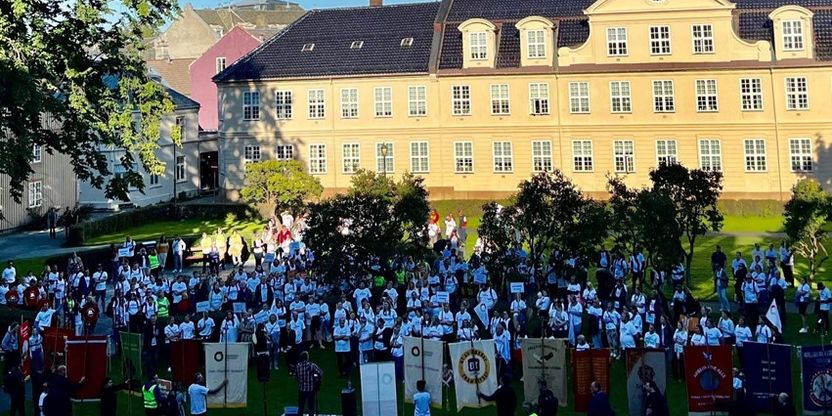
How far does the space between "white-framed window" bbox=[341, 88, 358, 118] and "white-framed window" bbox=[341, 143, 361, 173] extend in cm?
208

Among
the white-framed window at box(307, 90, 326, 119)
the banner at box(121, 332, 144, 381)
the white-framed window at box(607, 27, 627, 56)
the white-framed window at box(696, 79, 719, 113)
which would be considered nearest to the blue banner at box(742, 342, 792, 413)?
the banner at box(121, 332, 144, 381)

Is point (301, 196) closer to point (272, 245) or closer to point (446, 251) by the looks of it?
point (272, 245)

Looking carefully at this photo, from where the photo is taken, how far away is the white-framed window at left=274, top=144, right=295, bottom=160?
221 ft

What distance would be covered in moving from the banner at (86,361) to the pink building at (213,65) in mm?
65618

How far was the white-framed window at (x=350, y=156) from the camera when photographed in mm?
66375

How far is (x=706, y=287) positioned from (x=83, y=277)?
2388 centimetres

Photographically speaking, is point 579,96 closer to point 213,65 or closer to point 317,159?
point 317,159

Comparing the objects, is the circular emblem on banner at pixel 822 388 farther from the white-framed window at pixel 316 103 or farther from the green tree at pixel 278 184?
the white-framed window at pixel 316 103

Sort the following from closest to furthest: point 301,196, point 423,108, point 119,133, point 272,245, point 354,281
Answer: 1. point 354,281
2. point 119,133
3. point 272,245
4. point 301,196
5. point 423,108

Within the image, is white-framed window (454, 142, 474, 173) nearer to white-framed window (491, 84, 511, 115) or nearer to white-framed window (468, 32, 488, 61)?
white-framed window (491, 84, 511, 115)

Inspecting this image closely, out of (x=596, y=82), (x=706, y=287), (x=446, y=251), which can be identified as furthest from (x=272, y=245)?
(x=596, y=82)

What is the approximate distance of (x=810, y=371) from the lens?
21.3 meters

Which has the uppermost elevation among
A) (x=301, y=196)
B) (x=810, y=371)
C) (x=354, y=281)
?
(x=301, y=196)

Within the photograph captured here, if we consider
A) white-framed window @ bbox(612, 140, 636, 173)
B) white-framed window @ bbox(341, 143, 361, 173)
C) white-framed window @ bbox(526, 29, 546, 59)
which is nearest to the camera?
white-framed window @ bbox(612, 140, 636, 173)
